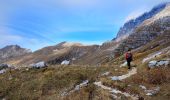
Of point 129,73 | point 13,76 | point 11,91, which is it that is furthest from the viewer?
point 13,76

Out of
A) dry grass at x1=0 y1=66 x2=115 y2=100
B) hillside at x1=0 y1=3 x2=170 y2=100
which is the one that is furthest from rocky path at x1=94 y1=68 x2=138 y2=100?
dry grass at x1=0 y1=66 x2=115 y2=100

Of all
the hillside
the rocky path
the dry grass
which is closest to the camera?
the rocky path

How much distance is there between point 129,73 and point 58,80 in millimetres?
9713

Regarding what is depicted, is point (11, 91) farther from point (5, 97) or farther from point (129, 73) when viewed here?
point (129, 73)

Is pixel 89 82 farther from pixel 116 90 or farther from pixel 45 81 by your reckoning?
pixel 45 81

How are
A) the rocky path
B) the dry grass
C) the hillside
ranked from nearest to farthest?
the rocky path → the hillside → the dry grass

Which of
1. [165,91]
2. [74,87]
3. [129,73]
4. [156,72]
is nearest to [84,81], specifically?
[74,87]

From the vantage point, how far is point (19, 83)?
45.6 m

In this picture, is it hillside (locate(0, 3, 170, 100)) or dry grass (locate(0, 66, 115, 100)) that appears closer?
hillside (locate(0, 3, 170, 100))

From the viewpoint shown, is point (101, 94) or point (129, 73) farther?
point (129, 73)

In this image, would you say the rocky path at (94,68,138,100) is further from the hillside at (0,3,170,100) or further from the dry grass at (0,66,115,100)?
the dry grass at (0,66,115,100)

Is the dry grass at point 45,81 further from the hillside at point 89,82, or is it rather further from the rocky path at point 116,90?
the rocky path at point 116,90

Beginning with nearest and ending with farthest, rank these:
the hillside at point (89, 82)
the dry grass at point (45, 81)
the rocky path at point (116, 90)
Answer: the rocky path at point (116, 90) < the hillside at point (89, 82) < the dry grass at point (45, 81)

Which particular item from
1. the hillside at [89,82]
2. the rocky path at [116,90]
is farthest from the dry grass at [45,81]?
the rocky path at [116,90]
